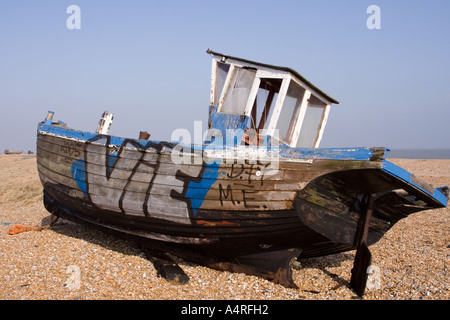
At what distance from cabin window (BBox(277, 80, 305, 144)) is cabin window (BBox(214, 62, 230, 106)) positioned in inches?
51.9

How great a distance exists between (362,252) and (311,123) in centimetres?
217

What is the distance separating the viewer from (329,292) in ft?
14.7

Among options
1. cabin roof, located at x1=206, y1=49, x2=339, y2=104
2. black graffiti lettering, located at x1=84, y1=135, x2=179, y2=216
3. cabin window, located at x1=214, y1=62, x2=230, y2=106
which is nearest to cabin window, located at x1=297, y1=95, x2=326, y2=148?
cabin roof, located at x1=206, y1=49, x2=339, y2=104

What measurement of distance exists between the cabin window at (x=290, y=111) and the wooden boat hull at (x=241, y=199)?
1152mm

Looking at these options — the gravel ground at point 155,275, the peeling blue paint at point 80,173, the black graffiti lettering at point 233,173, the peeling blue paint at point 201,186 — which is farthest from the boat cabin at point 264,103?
the peeling blue paint at point 80,173

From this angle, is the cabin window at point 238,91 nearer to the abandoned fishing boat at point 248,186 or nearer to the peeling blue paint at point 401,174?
the abandoned fishing boat at point 248,186

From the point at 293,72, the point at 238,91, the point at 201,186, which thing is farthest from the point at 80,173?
the point at 293,72

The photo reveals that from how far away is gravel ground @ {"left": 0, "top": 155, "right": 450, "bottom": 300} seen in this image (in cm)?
422

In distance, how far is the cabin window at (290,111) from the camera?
5.39 metres

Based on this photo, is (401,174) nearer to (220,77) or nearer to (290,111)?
(290,111)

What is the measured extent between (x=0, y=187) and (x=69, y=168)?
10.9m

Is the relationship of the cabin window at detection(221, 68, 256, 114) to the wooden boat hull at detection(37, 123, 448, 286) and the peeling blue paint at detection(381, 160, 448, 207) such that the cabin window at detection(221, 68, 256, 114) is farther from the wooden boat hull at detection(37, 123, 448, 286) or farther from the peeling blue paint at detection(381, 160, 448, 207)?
the peeling blue paint at detection(381, 160, 448, 207)

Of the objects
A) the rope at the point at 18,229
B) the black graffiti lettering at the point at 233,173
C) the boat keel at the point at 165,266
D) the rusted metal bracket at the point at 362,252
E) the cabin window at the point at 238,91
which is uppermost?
the cabin window at the point at 238,91

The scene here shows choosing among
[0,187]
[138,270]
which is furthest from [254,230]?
[0,187]
